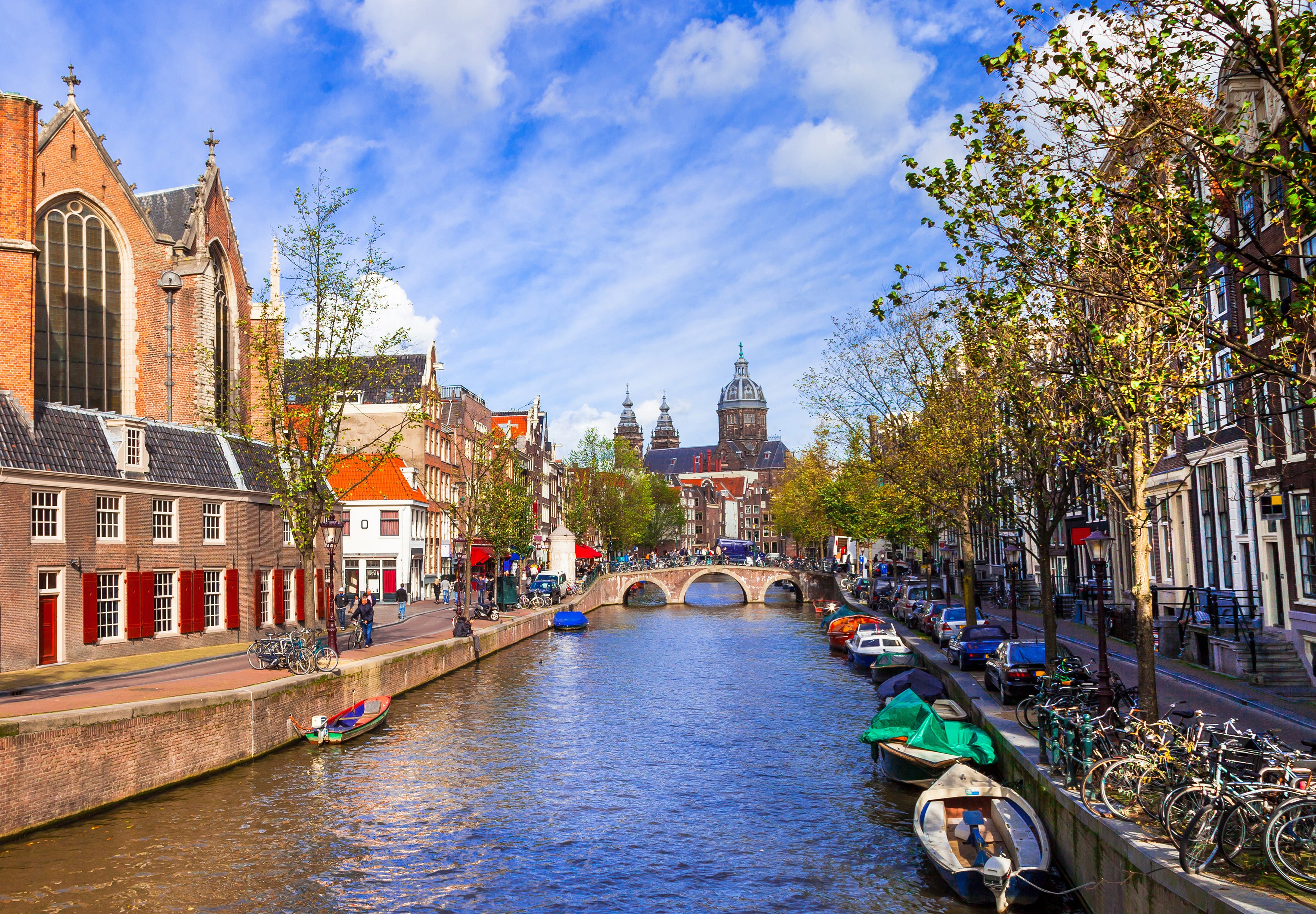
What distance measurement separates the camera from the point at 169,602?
34906 mm

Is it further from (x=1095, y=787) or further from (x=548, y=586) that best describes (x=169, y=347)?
(x=1095, y=787)

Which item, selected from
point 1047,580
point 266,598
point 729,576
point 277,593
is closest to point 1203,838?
point 1047,580

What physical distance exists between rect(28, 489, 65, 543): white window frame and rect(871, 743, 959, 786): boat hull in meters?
24.4

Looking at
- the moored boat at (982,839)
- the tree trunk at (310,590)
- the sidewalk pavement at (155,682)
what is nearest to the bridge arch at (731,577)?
the sidewalk pavement at (155,682)

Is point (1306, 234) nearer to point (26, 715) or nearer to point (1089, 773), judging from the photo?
point (1089, 773)

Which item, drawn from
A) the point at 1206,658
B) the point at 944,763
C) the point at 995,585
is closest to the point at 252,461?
the point at 944,763

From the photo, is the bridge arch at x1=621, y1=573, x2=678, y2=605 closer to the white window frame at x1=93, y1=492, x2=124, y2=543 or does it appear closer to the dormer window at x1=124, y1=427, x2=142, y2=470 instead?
the dormer window at x1=124, y1=427, x2=142, y2=470

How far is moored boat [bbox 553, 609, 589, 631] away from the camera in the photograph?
203 feet

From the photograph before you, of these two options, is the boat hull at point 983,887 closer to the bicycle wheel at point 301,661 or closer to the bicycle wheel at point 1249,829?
the bicycle wheel at point 1249,829

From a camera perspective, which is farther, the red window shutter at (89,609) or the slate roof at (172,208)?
the slate roof at (172,208)

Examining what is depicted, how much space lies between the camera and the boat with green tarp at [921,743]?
21.5 m

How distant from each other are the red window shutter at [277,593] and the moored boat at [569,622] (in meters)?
22.8

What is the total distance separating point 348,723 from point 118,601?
1076cm

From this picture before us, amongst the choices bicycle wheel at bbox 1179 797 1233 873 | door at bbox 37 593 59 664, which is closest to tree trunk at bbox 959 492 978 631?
bicycle wheel at bbox 1179 797 1233 873
